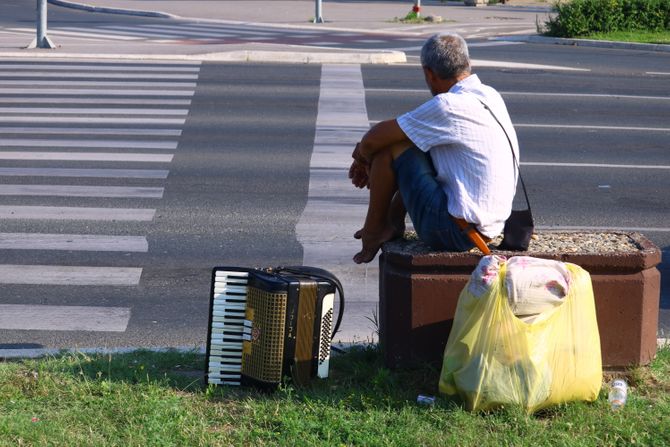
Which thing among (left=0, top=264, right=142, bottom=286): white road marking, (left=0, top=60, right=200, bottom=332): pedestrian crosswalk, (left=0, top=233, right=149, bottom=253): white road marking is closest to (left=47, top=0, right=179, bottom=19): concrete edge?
(left=0, top=60, right=200, bottom=332): pedestrian crosswalk

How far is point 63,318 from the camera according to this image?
6598 millimetres

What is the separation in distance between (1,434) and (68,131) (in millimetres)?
9201

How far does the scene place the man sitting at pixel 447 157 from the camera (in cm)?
504

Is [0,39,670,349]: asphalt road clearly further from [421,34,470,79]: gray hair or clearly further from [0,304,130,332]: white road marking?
[421,34,470,79]: gray hair

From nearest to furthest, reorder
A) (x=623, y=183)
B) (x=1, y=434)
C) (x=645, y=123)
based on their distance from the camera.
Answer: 1. (x=1, y=434)
2. (x=623, y=183)
3. (x=645, y=123)

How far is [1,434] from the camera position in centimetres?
429

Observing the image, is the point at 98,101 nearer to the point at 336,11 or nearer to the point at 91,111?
the point at 91,111

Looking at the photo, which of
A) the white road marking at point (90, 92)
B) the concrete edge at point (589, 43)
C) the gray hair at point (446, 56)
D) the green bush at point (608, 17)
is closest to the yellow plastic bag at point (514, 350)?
the gray hair at point (446, 56)

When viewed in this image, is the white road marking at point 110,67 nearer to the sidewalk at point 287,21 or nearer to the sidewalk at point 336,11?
the sidewalk at point 287,21

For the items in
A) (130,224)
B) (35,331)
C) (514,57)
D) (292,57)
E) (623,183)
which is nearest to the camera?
(35,331)

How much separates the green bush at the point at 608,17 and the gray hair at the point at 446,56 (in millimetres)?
24663

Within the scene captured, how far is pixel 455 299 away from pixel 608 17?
2614 cm

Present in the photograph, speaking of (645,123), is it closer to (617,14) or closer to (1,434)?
(1,434)

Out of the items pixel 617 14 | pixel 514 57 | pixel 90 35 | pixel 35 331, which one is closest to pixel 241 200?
pixel 35 331
